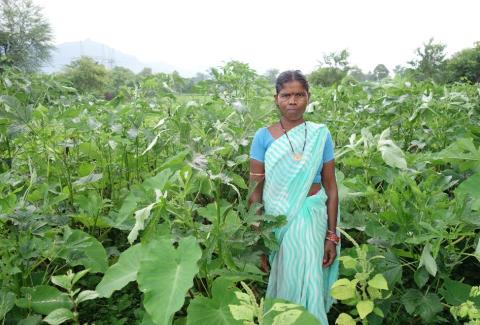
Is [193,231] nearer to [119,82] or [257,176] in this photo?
[257,176]

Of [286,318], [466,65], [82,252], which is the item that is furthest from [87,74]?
[286,318]

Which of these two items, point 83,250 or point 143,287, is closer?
point 143,287

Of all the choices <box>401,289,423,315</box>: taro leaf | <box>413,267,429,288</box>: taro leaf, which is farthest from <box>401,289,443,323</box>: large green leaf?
<box>413,267,429,288</box>: taro leaf

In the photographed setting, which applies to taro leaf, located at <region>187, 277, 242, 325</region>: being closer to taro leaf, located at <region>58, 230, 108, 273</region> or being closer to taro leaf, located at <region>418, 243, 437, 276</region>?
taro leaf, located at <region>58, 230, 108, 273</region>

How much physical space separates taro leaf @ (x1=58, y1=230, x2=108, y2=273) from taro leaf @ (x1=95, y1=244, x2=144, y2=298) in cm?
15

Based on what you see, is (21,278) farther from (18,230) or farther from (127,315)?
(127,315)

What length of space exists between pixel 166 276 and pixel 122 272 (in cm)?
36

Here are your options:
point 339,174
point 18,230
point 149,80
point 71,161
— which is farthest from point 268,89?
point 18,230

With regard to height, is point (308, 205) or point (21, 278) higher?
point (308, 205)

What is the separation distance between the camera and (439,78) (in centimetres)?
2122

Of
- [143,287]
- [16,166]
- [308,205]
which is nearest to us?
[143,287]

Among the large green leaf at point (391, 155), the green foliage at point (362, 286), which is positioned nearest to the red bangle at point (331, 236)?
the green foliage at point (362, 286)

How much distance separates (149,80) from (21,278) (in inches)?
65.6

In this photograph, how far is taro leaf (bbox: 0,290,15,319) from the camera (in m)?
1.66
